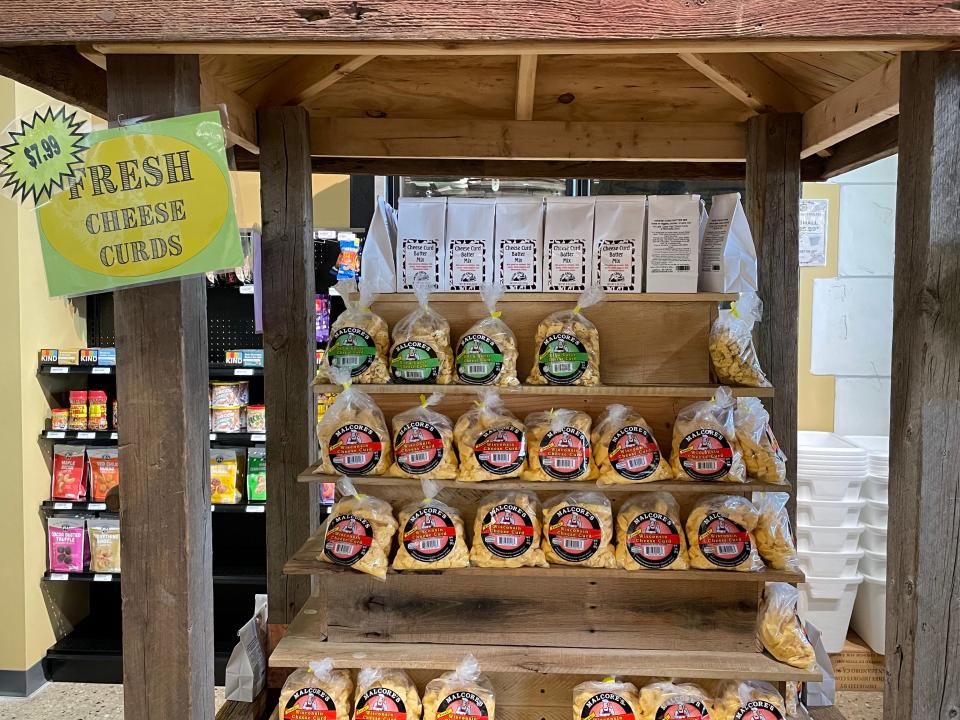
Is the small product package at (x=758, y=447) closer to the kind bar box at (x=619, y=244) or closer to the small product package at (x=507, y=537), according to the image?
the kind bar box at (x=619, y=244)

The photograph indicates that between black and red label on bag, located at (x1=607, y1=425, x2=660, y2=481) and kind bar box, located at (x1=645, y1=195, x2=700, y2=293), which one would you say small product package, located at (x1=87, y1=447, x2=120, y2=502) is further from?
kind bar box, located at (x1=645, y1=195, x2=700, y2=293)

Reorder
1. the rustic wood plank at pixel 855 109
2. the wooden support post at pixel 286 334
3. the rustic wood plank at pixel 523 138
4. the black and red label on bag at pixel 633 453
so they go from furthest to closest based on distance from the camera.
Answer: the rustic wood plank at pixel 523 138 < the wooden support post at pixel 286 334 < the black and red label on bag at pixel 633 453 < the rustic wood plank at pixel 855 109

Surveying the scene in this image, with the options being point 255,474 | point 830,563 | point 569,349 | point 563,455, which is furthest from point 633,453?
point 255,474

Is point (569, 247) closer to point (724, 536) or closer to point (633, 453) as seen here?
point (633, 453)

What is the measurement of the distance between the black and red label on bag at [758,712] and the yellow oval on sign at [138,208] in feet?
6.03

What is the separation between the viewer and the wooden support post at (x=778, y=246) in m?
2.59

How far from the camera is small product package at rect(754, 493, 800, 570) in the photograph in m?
2.16

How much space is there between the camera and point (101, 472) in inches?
165

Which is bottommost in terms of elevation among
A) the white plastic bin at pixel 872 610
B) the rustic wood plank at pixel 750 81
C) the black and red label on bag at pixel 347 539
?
the white plastic bin at pixel 872 610

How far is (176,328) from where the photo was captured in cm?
159

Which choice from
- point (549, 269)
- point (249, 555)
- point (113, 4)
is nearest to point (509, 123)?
point (549, 269)

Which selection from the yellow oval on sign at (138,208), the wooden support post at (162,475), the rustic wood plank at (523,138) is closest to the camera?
the yellow oval on sign at (138,208)

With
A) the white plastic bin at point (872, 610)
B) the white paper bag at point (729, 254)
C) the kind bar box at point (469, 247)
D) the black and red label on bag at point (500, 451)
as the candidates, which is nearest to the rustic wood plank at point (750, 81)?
the white paper bag at point (729, 254)

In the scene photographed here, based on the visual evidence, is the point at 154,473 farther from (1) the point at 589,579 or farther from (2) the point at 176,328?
(1) the point at 589,579
